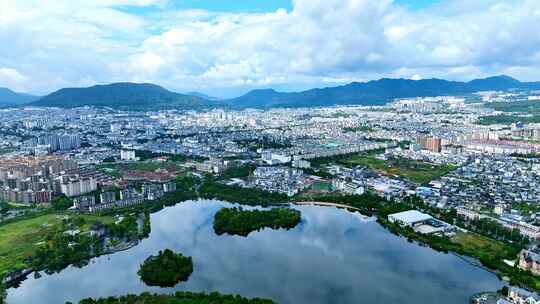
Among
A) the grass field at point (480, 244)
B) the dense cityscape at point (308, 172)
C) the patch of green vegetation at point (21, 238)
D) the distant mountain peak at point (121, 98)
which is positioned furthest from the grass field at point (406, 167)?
the distant mountain peak at point (121, 98)

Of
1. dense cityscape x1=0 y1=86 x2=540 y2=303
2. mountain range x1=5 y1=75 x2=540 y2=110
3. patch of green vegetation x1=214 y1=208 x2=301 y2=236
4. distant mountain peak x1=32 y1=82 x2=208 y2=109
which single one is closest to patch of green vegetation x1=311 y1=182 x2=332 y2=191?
dense cityscape x1=0 y1=86 x2=540 y2=303

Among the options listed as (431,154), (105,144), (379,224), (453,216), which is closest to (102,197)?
(379,224)

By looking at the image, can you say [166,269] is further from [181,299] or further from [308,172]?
[308,172]

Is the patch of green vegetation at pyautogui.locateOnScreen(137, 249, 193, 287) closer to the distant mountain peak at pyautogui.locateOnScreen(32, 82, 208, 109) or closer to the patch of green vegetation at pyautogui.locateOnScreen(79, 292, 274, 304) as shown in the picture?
the patch of green vegetation at pyautogui.locateOnScreen(79, 292, 274, 304)

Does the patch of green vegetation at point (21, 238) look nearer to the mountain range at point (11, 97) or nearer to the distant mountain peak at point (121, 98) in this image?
the distant mountain peak at point (121, 98)

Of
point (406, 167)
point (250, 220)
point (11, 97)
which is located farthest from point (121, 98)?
point (250, 220)
